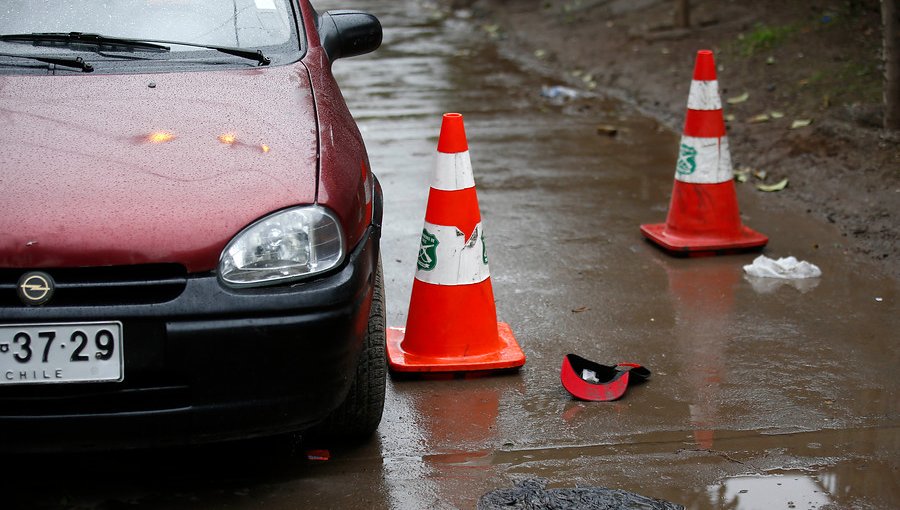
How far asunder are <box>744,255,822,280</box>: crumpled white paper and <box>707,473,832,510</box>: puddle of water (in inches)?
76.9

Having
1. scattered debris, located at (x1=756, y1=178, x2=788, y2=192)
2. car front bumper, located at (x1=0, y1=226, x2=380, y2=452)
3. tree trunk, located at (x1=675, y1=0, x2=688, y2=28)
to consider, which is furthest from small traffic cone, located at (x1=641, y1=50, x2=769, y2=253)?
tree trunk, located at (x1=675, y1=0, x2=688, y2=28)

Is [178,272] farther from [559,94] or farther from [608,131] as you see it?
[559,94]

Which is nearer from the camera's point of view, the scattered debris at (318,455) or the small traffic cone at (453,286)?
the scattered debris at (318,455)

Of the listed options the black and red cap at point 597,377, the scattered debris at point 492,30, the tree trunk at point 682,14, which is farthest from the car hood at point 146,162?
the scattered debris at point 492,30

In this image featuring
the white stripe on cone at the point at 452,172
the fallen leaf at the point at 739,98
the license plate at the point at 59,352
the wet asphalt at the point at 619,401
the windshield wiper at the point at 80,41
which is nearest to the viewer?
the license plate at the point at 59,352

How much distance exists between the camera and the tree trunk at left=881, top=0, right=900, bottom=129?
255 inches

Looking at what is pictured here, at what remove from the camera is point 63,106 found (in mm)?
3193

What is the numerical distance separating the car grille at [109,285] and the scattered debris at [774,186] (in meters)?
4.58

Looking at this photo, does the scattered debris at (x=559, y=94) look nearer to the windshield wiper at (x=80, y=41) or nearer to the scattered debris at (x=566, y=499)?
the windshield wiper at (x=80, y=41)

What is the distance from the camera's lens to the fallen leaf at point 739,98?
828cm

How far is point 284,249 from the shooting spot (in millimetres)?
2766

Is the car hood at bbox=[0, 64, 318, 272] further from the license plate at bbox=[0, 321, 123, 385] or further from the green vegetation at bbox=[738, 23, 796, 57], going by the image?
the green vegetation at bbox=[738, 23, 796, 57]

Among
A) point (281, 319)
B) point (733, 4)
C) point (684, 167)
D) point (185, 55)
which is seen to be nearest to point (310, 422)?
point (281, 319)

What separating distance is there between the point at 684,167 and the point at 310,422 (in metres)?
3.10
